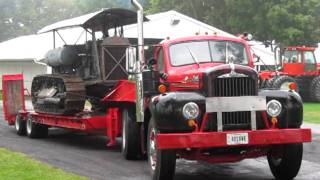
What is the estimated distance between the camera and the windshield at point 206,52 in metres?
10.9

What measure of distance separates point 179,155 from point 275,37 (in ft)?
119

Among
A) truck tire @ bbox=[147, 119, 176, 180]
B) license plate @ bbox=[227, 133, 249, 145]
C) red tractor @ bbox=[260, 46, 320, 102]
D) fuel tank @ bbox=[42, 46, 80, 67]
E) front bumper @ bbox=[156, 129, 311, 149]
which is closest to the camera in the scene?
front bumper @ bbox=[156, 129, 311, 149]

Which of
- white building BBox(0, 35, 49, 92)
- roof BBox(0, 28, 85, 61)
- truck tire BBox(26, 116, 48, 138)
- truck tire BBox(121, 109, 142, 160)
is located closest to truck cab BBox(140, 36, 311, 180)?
truck tire BBox(121, 109, 142, 160)

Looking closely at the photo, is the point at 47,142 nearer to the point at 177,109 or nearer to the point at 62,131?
the point at 62,131

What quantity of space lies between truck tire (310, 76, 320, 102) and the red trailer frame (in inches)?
620

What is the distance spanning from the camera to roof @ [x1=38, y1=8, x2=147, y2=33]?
16078 mm

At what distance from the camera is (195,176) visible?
409 inches

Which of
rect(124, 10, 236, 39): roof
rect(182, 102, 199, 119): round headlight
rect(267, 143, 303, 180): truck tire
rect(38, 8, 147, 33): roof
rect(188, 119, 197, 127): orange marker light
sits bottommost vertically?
rect(267, 143, 303, 180): truck tire

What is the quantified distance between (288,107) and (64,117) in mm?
7012

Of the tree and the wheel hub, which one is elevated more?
the tree

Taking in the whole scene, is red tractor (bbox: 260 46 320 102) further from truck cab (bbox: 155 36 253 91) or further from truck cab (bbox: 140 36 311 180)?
truck cab (bbox: 140 36 311 180)

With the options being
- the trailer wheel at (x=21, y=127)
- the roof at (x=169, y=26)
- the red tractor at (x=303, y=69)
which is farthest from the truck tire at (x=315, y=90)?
the trailer wheel at (x=21, y=127)

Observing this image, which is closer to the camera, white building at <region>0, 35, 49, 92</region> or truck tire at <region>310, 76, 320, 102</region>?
truck tire at <region>310, 76, 320, 102</region>

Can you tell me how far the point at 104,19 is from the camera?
54.7 feet
